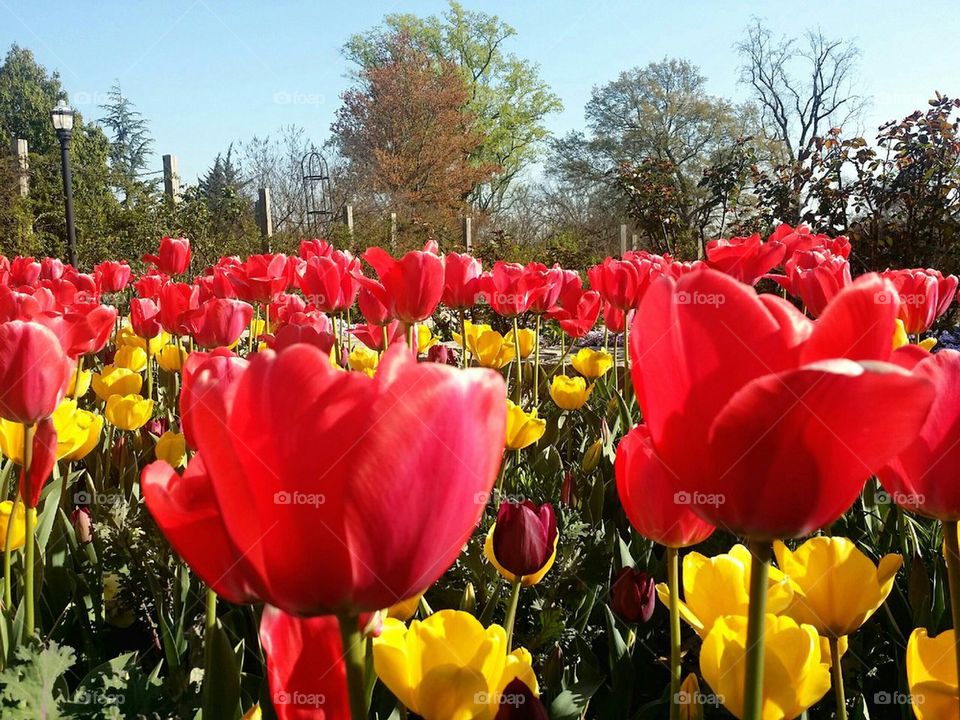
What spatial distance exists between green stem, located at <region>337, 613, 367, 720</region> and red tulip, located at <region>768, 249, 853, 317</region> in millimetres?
1380

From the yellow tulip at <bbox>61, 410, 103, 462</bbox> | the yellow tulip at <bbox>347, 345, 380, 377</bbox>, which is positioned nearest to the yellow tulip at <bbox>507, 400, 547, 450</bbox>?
the yellow tulip at <bbox>347, 345, 380, 377</bbox>

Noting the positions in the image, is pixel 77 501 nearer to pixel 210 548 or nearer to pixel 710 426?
pixel 210 548

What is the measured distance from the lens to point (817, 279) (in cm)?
208

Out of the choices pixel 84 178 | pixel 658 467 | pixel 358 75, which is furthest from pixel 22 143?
pixel 658 467

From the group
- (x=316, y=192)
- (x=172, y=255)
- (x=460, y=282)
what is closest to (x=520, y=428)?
(x=460, y=282)

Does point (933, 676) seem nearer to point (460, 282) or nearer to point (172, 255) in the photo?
point (460, 282)

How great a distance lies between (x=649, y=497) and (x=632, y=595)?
0.41 m

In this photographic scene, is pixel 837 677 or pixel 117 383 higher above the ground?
pixel 117 383

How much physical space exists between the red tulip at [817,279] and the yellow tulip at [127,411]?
70.5 inches

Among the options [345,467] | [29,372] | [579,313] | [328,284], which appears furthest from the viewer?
[579,313]

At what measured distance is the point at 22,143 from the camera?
61.8ft

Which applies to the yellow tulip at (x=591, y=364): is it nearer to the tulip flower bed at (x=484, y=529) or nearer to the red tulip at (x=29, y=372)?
the tulip flower bed at (x=484, y=529)

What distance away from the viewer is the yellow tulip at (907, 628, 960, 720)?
741mm

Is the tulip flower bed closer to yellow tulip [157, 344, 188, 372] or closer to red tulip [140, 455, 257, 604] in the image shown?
red tulip [140, 455, 257, 604]
